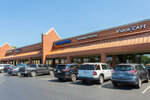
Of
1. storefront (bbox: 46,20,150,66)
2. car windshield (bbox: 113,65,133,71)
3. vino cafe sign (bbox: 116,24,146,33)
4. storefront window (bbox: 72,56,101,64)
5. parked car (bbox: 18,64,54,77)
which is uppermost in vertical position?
vino cafe sign (bbox: 116,24,146,33)

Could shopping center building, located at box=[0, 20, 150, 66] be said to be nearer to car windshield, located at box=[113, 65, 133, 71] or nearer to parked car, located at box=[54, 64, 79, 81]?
parked car, located at box=[54, 64, 79, 81]

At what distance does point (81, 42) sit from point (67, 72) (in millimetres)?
11208

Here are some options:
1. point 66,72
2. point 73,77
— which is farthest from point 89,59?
point 66,72

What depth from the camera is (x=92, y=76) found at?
34.4ft

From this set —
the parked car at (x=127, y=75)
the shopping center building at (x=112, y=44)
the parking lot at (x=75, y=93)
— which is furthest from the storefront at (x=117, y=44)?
the parking lot at (x=75, y=93)

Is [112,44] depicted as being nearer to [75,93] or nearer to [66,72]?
[66,72]

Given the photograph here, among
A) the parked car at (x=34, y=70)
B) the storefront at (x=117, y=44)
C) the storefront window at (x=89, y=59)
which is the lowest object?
the parked car at (x=34, y=70)

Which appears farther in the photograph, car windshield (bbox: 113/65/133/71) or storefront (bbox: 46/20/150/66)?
storefront (bbox: 46/20/150/66)

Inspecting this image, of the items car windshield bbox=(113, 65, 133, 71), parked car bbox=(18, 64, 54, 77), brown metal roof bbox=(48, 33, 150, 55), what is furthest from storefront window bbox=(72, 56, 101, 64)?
car windshield bbox=(113, 65, 133, 71)

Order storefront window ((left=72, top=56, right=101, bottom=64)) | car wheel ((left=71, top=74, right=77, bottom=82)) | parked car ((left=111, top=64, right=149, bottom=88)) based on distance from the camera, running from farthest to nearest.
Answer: storefront window ((left=72, top=56, right=101, bottom=64)) < car wheel ((left=71, top=74, right=77, bottom=82)) < parked car ((left=111, top=64, right=149, bottom=88))

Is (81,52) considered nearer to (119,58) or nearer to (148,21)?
(119,58)

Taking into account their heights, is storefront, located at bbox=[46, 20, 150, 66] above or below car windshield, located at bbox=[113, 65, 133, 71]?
above

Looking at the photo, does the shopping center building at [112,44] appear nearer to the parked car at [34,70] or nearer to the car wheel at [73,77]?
the parked car at [34,70]

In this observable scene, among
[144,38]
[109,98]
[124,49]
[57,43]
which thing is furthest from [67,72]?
[57,43]
